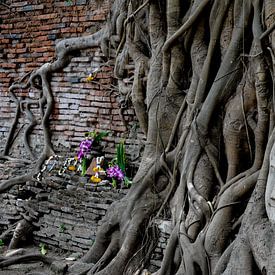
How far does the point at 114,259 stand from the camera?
14.9 feet

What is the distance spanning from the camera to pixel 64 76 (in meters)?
6.95

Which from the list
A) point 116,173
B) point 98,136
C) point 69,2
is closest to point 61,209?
point 116,173

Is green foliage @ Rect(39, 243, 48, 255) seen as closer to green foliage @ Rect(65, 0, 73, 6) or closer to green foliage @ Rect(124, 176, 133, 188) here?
green foliage @ Rect(124, 176, 133, 188)

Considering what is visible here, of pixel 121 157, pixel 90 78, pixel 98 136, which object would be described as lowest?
pixel 121 157

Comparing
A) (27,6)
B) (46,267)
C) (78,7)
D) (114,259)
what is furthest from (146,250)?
(27,6)

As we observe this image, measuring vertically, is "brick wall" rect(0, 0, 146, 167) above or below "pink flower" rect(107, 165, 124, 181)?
above

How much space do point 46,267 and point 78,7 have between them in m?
3.13

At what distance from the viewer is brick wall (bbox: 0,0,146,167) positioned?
252 inches

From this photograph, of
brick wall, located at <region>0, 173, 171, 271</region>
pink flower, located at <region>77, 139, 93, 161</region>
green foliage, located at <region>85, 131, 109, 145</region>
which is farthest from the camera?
green foliage, located at <region>85, 131, 109, 145</region>

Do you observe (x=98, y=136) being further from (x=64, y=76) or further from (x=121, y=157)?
(x=64, y=76)

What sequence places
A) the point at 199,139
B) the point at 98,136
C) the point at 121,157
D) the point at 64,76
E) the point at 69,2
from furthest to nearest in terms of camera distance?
the point at 64,76 → the point at 69,2 → the point at 98,136 → the point at 121,157 → the point at 199,139

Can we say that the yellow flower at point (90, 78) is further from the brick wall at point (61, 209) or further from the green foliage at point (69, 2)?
the brick wall at point (61, 209)

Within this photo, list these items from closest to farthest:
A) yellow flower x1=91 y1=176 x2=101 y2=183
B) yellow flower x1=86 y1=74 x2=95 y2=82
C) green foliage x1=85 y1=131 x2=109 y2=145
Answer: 1. yellow flower x1=91 y1=176 x2=101 y2=183
2. green foliage x1=85 y1=131 x2=109 y2=145
3. yellow flower x1=86 y1=74 x2=95 y2=82

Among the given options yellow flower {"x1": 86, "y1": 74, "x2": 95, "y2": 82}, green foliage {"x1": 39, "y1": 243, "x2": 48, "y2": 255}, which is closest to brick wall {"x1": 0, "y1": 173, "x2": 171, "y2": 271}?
green foliage {"x1": 39, "y1": 243, "x2": 48, "y2": 255}
